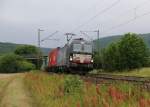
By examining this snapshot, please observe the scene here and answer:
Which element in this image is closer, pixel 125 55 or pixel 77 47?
pixel 77 47

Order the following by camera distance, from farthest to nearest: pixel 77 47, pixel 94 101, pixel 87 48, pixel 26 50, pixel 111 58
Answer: pixel 26 50 < pixel 111 58 < pixel 87 48 < pixel 77 47 < pixel 94 101

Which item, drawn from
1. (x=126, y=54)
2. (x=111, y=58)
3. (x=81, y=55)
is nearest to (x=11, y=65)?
(x=111, y=58)

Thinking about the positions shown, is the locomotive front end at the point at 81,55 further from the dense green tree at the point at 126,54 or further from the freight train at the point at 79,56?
the dense green tree at the point at 126,54

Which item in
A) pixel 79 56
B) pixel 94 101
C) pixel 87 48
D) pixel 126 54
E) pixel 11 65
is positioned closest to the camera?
pixel 94 101

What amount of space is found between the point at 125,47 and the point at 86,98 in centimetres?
6352

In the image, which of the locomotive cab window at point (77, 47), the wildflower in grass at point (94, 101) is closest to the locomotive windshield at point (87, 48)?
the locomotive cab window at point (77, 47)

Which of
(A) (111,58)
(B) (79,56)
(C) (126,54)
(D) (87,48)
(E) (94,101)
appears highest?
(D) (87,48)

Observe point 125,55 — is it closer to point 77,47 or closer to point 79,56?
point 77,47

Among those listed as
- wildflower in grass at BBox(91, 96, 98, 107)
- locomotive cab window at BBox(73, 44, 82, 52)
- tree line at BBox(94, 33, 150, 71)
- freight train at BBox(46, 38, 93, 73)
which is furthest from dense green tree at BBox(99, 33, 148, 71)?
wildflower in grass at BBox(91, 96, 98, 107)

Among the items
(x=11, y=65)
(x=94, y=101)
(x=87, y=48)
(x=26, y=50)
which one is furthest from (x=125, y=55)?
(x=26, y=50)

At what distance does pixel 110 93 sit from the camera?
43.6ft

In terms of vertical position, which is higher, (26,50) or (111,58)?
(26,50)

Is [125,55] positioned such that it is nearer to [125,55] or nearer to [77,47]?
[125,55]

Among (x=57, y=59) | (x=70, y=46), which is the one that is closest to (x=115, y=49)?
(x=57, y=59)
